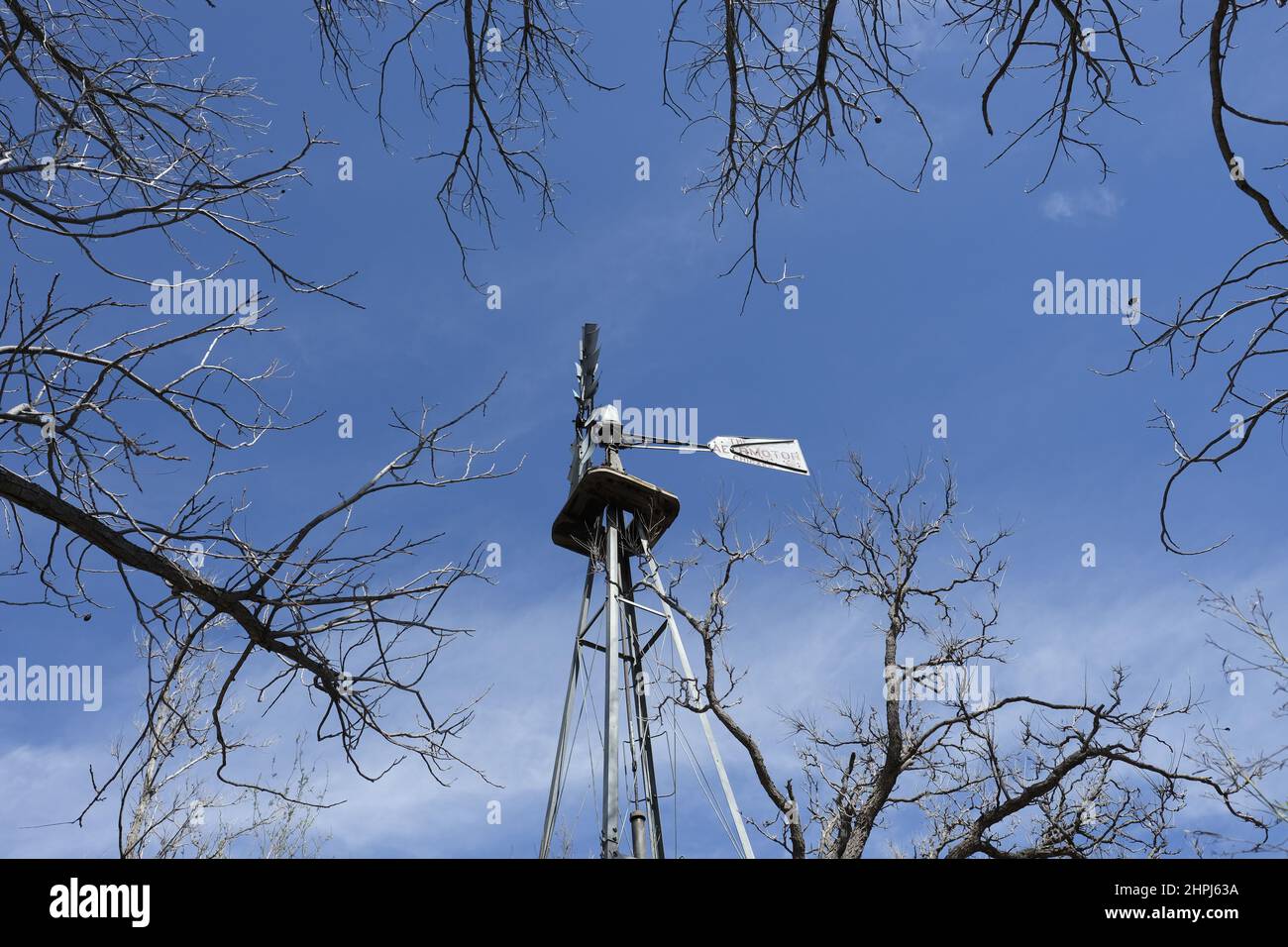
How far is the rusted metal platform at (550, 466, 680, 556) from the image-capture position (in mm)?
13180

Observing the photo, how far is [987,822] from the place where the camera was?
418 inches

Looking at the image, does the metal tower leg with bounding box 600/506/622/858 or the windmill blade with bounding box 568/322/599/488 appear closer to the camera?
the metal tower leg with bounding box 600/506/622/858

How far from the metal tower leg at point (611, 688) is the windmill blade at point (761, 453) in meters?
2.01

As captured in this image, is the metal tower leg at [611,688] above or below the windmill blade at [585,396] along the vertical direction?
below

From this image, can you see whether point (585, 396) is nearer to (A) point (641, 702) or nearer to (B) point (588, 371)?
(B) point (588, 371)

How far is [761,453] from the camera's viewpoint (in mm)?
14430

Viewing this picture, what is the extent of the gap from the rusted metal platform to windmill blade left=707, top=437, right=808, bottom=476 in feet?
4.49

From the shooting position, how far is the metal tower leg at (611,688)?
413 inches

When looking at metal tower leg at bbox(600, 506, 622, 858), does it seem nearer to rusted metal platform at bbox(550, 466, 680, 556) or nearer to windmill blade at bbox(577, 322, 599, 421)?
rusted metal platform at bbox(550, 466, 680, 556)

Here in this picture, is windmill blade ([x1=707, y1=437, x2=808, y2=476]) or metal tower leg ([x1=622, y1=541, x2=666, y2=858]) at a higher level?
windmill blade ([x1=707, y1=437, x2=808, y2=476])

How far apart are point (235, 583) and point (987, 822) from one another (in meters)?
9.45

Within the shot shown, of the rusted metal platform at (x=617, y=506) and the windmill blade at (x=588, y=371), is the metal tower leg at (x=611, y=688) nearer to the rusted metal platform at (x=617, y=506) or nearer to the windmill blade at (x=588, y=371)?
the rusted metal platform at (x=617, y=506)
